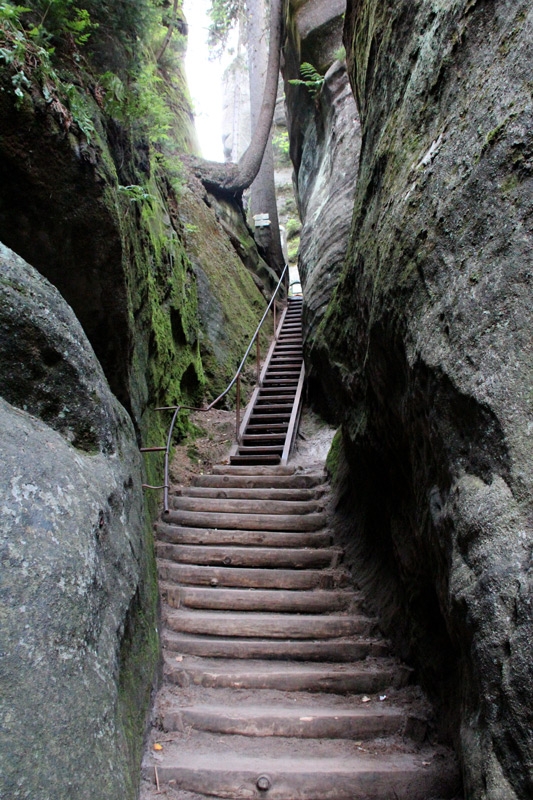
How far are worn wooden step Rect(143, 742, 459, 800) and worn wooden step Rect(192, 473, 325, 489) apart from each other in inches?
142

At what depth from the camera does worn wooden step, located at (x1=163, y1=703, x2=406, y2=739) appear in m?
3.12

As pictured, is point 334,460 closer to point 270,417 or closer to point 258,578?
point 258,578

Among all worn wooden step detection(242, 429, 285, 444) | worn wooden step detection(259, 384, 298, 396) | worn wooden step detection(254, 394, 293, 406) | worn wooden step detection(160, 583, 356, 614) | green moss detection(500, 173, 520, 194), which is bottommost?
worn wooden step detection(160, 583, 356, 614)

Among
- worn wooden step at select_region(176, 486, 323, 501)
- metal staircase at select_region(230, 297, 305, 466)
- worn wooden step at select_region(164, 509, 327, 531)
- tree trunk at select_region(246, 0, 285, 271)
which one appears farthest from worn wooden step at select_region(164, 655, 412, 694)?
tree trunk at select_region(246, 0, 285, 271)

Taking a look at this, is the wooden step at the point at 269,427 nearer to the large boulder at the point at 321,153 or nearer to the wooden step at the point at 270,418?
the wooden step at the point at 270,418

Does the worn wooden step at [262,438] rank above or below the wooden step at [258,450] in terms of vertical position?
above

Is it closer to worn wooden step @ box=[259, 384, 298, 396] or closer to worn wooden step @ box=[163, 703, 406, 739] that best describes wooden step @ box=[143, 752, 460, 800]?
worn wooden step @ box=[163, 703, 406, 739]

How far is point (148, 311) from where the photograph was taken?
586 cm

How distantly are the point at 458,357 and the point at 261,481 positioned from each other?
4398mm

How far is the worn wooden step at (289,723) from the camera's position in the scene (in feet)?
10.2

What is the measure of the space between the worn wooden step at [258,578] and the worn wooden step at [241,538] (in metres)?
0.46

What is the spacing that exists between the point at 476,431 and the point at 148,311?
A: 4531 mm

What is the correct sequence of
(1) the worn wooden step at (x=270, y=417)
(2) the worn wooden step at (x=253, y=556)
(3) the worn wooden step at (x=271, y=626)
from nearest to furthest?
(3) the worn wooden step at (x=271, y=626), (2) the worn wooden step at (x=253, y=556), (1) the worn wooden step at (x=270, y=417)

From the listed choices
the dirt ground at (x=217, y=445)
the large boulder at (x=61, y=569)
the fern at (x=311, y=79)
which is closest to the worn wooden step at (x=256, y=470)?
the dirt ground at (x=217, y=445)
